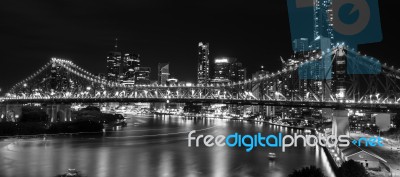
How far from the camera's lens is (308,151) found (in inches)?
880

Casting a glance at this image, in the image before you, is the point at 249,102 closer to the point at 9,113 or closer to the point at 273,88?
the point at 273,88

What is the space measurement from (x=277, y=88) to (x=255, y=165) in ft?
43.5

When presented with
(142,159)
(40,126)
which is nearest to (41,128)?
(40,126)

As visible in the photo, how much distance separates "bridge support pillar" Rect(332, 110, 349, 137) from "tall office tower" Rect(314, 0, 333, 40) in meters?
52.6

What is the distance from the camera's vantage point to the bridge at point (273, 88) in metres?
23.1

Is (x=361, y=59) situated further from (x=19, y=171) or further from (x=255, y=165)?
(x=19, y=171)

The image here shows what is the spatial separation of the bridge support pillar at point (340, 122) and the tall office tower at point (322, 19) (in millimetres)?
52629

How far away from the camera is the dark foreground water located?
16750mm

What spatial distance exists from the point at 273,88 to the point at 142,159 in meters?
21.4

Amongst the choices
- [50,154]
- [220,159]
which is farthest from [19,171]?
[220,159]

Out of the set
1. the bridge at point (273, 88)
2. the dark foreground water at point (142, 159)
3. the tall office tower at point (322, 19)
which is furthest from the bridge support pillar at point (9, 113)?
the tall office tower at point (322, 19)

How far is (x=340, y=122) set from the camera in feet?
71.9

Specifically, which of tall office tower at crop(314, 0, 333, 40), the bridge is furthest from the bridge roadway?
tall office tower at crop(314, 0, 333, 40)

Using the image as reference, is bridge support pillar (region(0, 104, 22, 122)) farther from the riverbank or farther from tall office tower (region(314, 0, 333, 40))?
tall office tower (region(314, 0, 333, 40))
